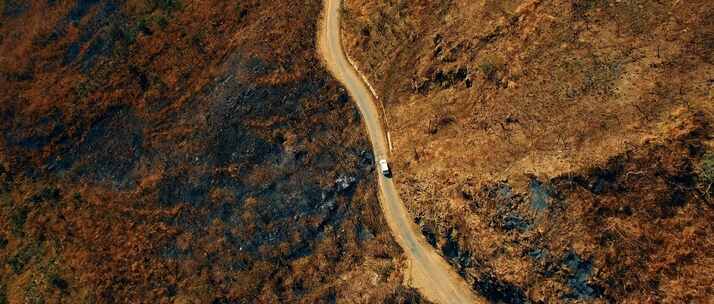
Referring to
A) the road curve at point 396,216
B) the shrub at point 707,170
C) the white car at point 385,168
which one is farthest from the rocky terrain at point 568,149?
the road curve at point 396,216

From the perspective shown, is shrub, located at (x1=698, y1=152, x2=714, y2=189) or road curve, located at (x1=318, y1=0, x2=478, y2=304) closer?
shrub, located at (x1=698, y1=152, x2=714, y2=189)

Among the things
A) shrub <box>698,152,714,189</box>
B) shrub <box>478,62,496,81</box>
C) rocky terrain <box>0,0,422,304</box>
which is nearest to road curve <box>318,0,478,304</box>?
rocky terrain <box>0,0,422,304</box>

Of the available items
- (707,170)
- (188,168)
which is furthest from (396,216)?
(707,170)

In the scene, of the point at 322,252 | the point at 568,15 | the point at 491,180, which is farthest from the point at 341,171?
the point at 568,15

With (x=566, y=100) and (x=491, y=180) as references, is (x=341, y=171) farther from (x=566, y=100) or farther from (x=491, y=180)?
(x=566, y=100)

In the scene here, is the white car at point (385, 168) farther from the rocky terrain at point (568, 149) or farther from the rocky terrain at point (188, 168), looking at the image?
the rocky terrain at point (188, 168)

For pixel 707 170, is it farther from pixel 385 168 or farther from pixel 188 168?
pixel 188 168

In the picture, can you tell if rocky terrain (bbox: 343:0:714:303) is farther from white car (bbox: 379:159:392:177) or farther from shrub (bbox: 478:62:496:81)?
white car (bbox: 379:159:392:177)
